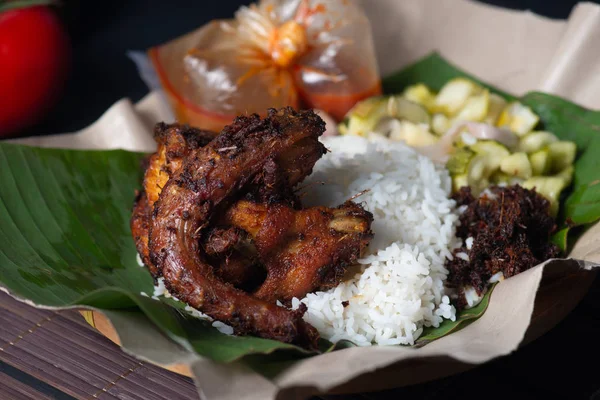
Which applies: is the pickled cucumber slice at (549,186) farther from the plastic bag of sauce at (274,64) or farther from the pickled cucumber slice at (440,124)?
the plastic bag of sauce at (274,64)

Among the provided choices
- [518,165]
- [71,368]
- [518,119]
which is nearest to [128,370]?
[71,368]

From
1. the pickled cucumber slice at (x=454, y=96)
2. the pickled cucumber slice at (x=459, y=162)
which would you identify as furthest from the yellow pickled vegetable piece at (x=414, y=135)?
the pickled cucumber slice at (x=454, y=96)

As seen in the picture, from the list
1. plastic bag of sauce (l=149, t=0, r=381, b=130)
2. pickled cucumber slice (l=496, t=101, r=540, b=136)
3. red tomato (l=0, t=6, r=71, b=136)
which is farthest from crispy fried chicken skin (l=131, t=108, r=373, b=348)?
red tomato (l=0, t=6, r=71, b=136)

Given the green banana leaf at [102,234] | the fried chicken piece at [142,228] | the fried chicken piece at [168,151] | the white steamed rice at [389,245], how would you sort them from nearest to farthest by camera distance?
the green banana leaf at [102,234] < the white steamed rice at [389,245] < the fried chicken piece at [168,151] < the fried chicken piece at [142,228]

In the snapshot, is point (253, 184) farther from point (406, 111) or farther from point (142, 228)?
point (406, 111)

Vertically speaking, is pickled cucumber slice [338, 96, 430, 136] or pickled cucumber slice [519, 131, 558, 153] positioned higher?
pickled cucumber slice [338, 96, 430, 136]

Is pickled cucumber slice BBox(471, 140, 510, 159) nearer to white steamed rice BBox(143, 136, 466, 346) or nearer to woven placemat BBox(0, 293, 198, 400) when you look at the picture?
white steamed rice BBox(143, 136, 466, 346)
